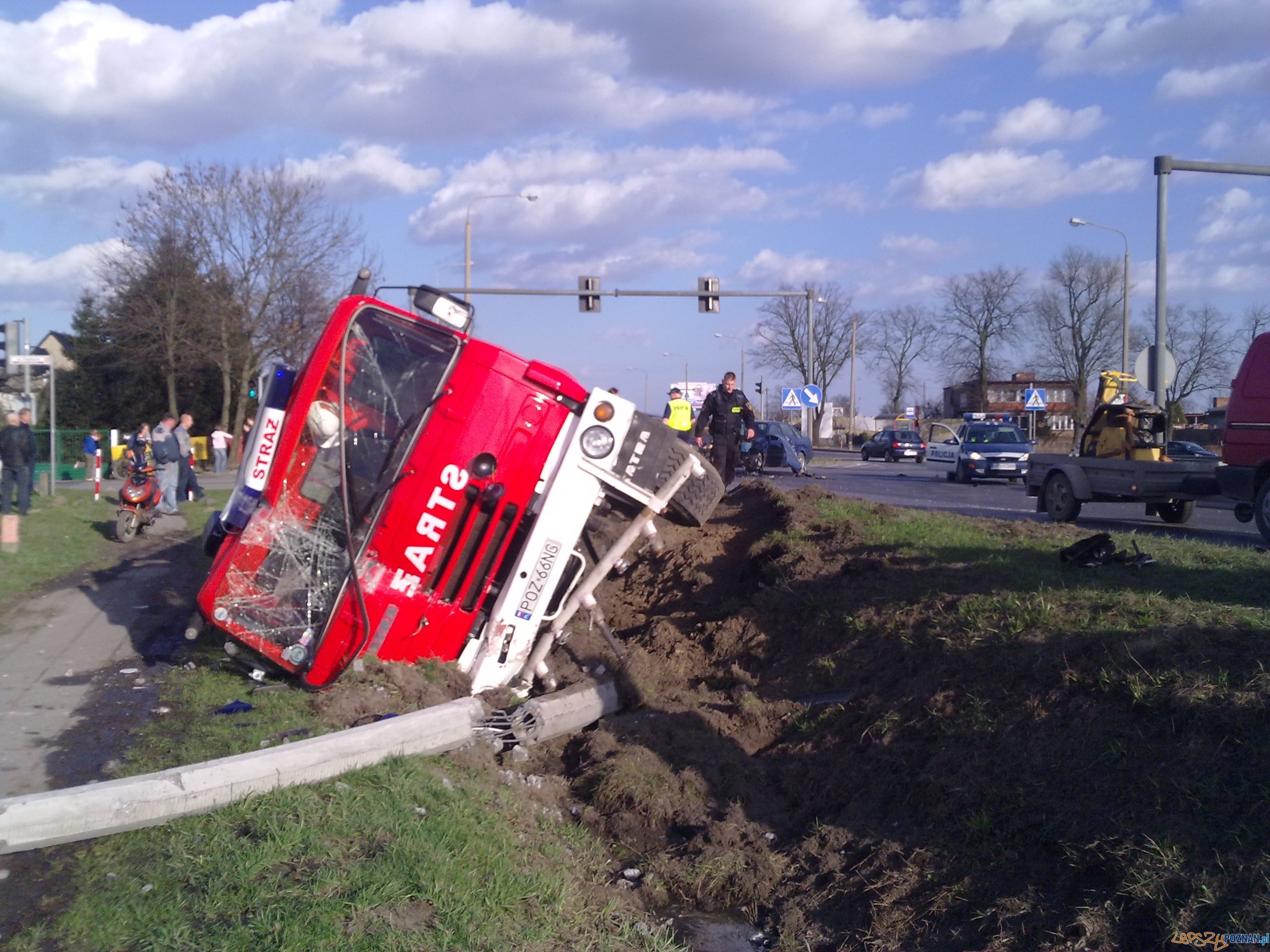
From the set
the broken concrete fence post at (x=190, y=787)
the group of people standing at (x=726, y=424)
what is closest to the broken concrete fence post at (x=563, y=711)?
the broken concrete fence post at (x=190, y=787)

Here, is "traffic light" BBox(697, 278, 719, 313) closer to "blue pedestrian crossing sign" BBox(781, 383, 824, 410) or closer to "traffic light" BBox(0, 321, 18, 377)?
"blue pedestrian crossing sign" BBox(781, 383, 824, 410)

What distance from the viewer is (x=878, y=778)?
5.14m

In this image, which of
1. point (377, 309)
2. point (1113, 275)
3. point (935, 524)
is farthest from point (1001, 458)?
point (1113, 275)

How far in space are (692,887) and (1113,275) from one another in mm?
72184

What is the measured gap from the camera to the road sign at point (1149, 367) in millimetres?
18047

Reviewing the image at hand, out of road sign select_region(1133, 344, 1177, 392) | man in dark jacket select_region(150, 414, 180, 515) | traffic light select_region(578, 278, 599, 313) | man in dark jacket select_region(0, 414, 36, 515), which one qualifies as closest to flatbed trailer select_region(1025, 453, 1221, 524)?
road sign select_region(1133, 344, 1177, 392)

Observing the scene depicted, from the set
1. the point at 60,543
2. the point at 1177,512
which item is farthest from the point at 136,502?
the point at 1177,512

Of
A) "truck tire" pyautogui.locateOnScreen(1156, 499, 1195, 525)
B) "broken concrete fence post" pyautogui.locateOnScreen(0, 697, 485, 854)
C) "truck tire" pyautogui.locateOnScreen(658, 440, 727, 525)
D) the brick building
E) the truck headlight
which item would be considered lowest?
"broken concrete fence post" pyautogui.locateOnScreen(0, 697, 485, 854)

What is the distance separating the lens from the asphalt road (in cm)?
1457

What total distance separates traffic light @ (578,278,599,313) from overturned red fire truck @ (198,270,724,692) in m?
27.5

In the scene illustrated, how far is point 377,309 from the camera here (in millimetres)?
6266

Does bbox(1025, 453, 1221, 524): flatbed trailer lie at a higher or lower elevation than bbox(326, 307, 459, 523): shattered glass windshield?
lower

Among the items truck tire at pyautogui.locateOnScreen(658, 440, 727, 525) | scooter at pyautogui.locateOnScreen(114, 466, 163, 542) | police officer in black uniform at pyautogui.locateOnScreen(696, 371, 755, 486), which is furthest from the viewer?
scooter at pyautogui.locateOnScreen(114, 466, 163, 542)

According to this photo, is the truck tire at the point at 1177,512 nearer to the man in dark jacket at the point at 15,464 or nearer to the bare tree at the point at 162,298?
the man in dark jacket at the point at 15,464
